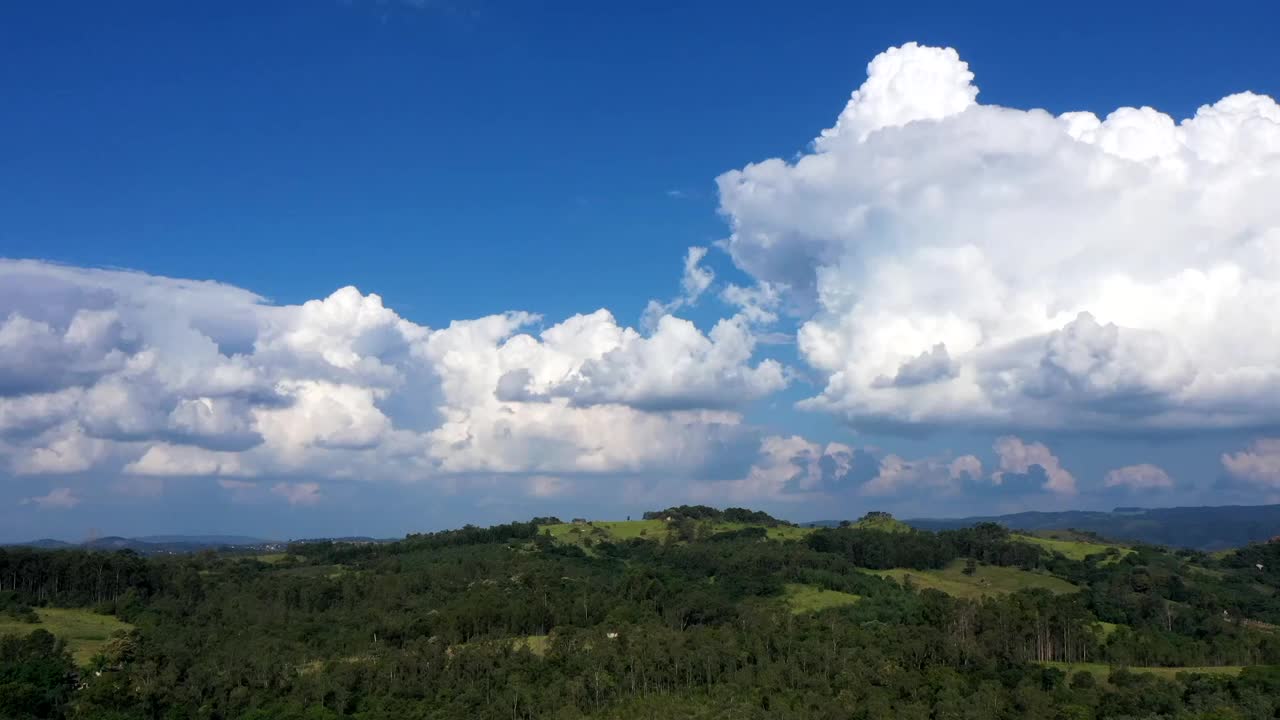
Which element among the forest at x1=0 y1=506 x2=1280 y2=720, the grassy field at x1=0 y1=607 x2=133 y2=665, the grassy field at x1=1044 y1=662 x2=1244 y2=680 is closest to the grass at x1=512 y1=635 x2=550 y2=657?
the forest at x1=0 y1=506 x2=1280 y2=720

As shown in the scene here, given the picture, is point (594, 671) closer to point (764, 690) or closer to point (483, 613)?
point (764, 690)

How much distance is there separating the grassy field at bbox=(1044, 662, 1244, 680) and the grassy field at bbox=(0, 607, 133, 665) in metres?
161

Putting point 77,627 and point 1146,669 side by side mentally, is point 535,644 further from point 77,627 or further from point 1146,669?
point 1146,669

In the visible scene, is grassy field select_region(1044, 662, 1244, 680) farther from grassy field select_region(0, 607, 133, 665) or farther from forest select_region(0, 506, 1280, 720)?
grassy field select_region(0, 607, 133, 665)

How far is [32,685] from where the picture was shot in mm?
121812

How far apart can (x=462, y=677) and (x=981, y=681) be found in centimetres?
8197

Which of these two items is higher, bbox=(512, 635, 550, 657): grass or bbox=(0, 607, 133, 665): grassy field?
bbox=(0, 607, 133, 665): grassy field

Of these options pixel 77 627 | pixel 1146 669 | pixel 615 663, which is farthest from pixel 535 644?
pixel 1146 669

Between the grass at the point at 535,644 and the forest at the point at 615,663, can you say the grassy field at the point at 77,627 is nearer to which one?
the forest at the point at 615,663

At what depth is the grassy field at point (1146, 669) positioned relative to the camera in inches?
5782

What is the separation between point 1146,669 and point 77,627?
190175 millimetres

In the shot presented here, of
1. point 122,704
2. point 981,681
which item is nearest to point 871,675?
point 981,681

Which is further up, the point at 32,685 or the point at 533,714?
the point at 32,685

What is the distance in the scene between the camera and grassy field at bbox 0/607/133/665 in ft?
503
